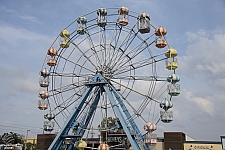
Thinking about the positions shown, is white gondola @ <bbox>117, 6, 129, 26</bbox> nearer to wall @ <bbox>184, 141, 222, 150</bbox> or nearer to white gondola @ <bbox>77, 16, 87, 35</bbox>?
white gondola @ <bbox>77, 16, 87, 35</bbox>

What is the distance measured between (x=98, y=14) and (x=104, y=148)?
32.8 feet

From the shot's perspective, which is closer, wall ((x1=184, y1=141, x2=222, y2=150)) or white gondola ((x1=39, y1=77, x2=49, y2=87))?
white gondola ((x1=39, y1=77, x2=49, y2=87))

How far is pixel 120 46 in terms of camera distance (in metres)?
22.6

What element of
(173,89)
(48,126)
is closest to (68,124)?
(48,126)

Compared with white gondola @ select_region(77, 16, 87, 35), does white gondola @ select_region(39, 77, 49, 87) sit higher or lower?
lower

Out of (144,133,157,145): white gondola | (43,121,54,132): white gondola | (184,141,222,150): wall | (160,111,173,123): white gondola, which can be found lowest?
(184,141,222,150): wall

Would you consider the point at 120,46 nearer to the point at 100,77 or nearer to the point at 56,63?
the point at 100,77

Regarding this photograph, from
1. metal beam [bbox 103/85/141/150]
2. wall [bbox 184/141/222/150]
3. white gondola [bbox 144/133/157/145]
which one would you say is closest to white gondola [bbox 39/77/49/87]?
metal beam [bbox 103/85/141/150]

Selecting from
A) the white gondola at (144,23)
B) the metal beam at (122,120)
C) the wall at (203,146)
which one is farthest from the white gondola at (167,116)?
the wall at (203,146)

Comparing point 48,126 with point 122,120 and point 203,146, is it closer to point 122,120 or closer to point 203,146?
point 122,120

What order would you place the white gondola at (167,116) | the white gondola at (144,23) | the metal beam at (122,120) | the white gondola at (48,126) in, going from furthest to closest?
the white gondola at (48,126)
the white gondola at (144,23)
the white gondola at (167,116)
the metal beam at (122,120)

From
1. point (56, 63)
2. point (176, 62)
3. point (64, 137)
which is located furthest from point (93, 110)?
point (176, 62)

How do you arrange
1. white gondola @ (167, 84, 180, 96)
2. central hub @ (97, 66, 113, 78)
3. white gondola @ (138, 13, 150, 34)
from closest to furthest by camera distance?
white gondola @ (167, 84, 180, 96) < white gondola @ (138, 13, 150, 34) < central hub @ (97, 66, 113, 78)

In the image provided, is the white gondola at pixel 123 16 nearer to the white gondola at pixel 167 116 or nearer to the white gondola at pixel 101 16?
the white gondola at pixel 101 16
